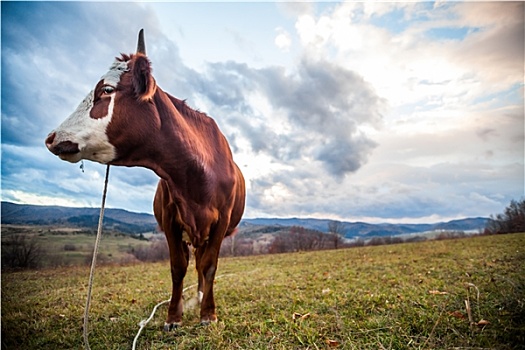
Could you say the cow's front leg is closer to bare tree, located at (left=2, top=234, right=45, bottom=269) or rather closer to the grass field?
the grass field

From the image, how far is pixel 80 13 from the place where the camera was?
344cm

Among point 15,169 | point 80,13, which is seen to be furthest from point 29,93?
point 80,13

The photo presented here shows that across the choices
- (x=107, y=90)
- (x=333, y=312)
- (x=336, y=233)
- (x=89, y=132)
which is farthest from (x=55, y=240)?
(x=336, y=233)

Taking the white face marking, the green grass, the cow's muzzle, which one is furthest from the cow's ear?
the green grass

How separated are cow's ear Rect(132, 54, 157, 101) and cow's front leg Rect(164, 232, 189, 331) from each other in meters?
1.17

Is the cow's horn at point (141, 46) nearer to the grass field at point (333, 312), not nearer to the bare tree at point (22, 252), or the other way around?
the grass field at point (333, 312)

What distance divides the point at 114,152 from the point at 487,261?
256 cm

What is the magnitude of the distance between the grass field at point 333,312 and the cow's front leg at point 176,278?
0.11 meters

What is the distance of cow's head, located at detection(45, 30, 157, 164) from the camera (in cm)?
202

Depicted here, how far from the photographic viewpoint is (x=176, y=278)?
2.83m

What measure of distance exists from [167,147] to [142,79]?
0.49 meters

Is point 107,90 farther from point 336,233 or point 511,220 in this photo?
point 336,233

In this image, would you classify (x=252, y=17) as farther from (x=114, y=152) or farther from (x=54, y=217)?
(x=54, y=217)

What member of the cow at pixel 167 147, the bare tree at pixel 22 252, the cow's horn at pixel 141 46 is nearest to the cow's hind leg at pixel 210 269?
the cow at pixel 167 147
